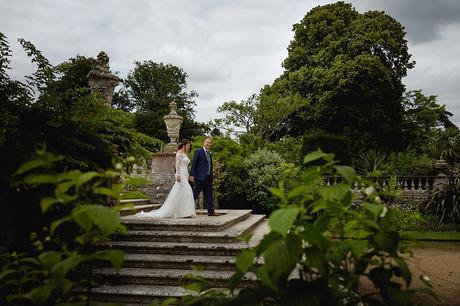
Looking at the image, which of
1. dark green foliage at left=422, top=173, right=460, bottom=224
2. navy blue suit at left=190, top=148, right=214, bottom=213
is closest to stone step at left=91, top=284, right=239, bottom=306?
navy blue suit at left=190, top=148, right=214, bottom=213

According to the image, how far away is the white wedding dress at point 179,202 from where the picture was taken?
8180 millimetres

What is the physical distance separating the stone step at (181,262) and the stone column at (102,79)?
136 inches

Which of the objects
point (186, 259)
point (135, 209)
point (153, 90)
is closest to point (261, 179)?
point (135, 209)

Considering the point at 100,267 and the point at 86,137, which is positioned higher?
the point at 86,137

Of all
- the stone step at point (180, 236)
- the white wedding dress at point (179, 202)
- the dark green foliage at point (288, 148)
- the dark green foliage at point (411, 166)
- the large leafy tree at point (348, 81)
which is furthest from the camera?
the large leafy tree at point (348, 81)

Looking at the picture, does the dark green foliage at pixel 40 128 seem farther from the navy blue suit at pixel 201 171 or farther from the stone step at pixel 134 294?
the navy blue suit at pixel 201 171

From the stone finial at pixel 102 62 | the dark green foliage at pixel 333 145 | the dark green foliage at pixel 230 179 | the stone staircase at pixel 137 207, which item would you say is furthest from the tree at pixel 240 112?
the stone finial at pixel 102 62

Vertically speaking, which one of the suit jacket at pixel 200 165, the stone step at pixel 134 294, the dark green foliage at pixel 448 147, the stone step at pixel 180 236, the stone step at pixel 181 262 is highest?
the dark green foliage at pixel 448 147

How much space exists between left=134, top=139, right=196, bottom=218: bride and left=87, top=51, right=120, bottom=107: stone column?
Result: 2188mm

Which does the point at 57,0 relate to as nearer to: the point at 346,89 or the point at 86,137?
the point at 86,137

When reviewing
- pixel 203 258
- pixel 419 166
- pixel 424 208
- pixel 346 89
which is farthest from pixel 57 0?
pixel 346 89

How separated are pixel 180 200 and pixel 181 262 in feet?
9.84

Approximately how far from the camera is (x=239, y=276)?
131cm

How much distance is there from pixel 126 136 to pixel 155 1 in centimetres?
485
